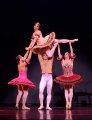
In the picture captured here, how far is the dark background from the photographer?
28.9 feet

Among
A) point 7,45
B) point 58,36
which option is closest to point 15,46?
point 7,45

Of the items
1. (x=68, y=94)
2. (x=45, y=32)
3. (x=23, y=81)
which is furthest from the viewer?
(x=45, y=32)

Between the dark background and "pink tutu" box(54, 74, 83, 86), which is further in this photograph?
the dark background

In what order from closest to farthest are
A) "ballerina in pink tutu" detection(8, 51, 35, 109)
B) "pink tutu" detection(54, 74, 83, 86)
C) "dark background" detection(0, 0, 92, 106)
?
"ballerina in pink tutu" detection(8, 51, 35, 109) < "pink tutu" detection(54, 74, 83, 86) < "dark background" detection(0, 0, 92, 106)

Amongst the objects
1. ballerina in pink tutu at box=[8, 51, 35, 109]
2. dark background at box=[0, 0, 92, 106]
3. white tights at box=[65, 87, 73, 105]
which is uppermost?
dark background at box=[0, 0, 92, 106]

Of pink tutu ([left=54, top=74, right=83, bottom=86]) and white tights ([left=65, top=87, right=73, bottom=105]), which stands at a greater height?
pink tutu ([left=54, top=74, right=83, bottom=86])

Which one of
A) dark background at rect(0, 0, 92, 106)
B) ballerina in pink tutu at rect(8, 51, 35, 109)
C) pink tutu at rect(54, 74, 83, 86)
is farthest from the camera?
dark background at rect(0, 0, 92, 106)

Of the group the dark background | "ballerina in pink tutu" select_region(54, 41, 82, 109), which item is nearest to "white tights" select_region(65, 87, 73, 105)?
"ballerina in pink tutu" select_region(54, 41, 82, 109)

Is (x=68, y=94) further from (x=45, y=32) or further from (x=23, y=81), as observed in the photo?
(x=45, y=32)

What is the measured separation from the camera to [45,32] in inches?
355

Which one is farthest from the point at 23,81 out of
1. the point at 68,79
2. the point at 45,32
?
the point at 45,32

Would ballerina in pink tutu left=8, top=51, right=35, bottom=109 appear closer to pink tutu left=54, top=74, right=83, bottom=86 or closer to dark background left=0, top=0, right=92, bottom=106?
pink tutu left=54, top=74, right=83, bottom=86

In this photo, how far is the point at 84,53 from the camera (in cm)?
905

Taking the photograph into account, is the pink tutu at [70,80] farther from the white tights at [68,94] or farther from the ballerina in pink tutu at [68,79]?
Answer: the white tights at [68,94]
